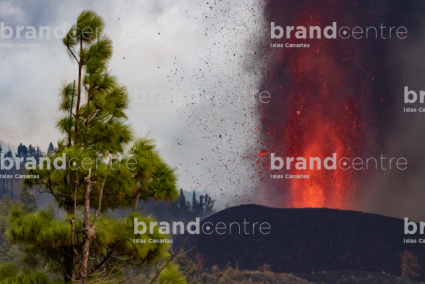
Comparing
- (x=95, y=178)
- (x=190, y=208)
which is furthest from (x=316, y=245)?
(x=95, y=178)

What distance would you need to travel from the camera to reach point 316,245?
977 inches

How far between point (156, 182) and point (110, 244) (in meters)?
1.23

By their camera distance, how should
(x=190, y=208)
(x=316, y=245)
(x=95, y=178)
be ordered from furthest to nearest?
(x=190, y=208)
(x=316, y=245)
(x=95, y=178)

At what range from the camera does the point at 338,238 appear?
25.2m

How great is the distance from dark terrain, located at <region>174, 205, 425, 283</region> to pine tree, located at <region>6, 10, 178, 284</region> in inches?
694

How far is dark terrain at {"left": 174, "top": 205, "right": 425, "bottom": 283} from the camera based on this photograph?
23141mm

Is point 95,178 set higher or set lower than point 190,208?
higher

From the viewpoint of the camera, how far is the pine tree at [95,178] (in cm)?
538

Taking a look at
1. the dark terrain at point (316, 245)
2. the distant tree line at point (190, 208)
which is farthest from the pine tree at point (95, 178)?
the distant tree line at point (190, 208)

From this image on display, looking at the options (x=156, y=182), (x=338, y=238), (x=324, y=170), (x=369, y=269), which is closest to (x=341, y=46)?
(x=324, y=170)

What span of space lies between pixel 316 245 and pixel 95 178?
2170cm

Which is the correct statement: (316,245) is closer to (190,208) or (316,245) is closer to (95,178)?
(190,208)

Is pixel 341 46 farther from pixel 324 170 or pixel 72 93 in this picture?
pixel 72 93

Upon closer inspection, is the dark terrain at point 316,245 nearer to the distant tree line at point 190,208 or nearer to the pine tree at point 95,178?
the distant tree line at point 190,208
